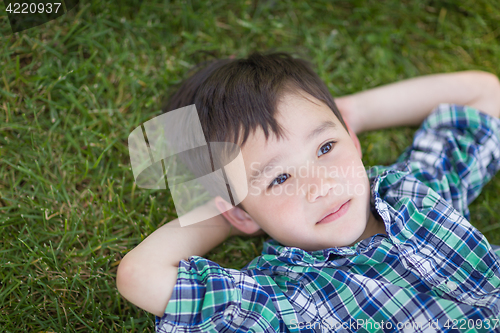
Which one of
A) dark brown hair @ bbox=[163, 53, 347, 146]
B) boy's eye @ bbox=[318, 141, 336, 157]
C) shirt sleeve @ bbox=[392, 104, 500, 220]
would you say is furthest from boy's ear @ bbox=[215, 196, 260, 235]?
shirt sleeve @ bbox=[392, 104, 500, 220]

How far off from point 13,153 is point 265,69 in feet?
4.02

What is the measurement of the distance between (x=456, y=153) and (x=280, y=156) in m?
0.87

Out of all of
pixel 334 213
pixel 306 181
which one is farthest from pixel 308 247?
pixel 306 181

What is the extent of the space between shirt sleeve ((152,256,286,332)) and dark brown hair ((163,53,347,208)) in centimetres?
49

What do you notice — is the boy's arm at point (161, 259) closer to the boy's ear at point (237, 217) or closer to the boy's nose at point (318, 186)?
the boy's ear at point (237, 217)

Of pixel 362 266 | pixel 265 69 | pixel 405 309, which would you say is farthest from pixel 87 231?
pixel 405 309

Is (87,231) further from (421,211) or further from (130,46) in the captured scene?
(421,211)

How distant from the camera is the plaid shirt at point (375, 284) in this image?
4.09 feet

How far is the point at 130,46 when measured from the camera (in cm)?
195

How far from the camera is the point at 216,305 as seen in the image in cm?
123

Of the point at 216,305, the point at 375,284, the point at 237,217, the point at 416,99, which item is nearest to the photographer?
the point at 216,305


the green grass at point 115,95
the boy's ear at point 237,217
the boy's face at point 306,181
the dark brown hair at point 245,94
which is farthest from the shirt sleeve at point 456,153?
the boy's ear at point 237,217

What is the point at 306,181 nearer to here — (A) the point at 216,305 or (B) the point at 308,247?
(B) the point at 308,247

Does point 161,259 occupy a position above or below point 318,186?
below
